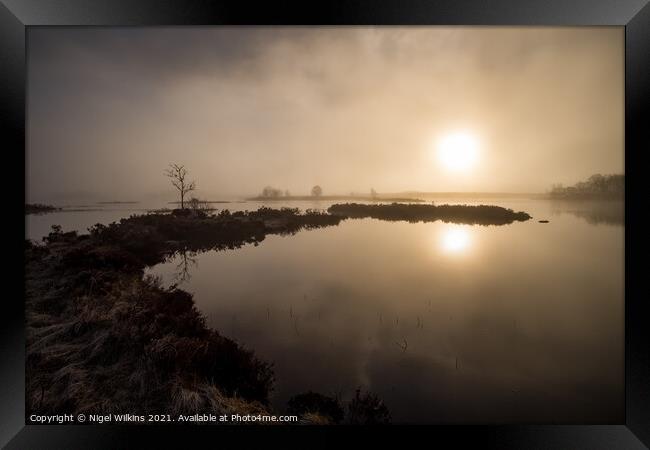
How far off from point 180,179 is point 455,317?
3167mm

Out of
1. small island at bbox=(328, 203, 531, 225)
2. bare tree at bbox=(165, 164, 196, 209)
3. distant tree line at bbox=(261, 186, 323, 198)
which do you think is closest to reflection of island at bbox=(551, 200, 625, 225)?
small island at bbox=(328, 203, 531, 225)

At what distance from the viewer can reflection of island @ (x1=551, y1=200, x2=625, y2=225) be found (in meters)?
2.17

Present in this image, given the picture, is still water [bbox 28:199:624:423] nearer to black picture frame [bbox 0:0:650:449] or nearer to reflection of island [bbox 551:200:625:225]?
reflection of island [bbox 551:200:625:225]

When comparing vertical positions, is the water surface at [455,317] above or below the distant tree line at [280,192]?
below

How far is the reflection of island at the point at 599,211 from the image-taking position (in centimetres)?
217

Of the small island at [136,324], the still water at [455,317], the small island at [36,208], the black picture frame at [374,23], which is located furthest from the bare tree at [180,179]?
the black picture frame at [374,23]

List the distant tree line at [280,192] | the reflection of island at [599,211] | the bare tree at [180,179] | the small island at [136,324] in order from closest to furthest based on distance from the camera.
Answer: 1. the small island at [136,324]
2. the reflection of island at [599,211]
3. the bare tree at [180,179]
4. the distant tree line at [280,192]

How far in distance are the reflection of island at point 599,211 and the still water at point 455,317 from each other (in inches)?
0.5

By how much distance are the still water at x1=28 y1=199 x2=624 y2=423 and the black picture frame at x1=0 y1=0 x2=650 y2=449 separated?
0.37 ft

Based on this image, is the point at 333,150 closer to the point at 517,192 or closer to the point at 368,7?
the point at 368,7

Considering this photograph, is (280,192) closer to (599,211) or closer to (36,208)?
(36,208)

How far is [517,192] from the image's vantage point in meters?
2.38

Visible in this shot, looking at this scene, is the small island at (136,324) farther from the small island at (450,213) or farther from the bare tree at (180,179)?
the bare tree at (180,179)

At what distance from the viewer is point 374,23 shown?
2.10 meters
